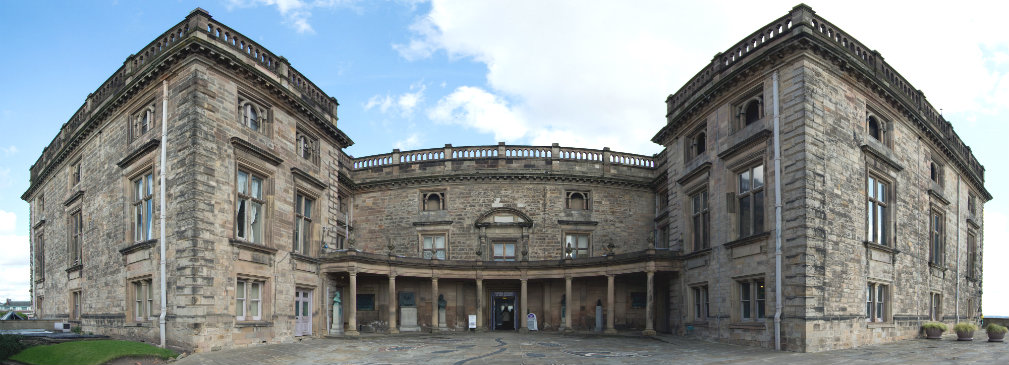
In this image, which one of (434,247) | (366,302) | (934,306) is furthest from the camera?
(434,247)

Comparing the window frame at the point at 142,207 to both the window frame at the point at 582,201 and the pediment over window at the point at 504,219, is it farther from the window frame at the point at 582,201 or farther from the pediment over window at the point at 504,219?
the window frame at the point at 582,201

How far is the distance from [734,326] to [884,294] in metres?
5.06

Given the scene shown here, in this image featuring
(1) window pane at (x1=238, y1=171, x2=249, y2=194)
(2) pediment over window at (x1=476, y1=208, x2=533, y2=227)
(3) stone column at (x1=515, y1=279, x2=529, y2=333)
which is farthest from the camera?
(2) pediment over window at (x1=476, y1=208, x2=533, y2=227)

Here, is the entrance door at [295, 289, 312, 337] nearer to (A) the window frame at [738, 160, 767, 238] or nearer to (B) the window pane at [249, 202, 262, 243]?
(B) the window pane at [249, 202, 262, 243]

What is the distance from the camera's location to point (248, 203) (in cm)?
2053

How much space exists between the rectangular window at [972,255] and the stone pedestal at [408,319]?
25.0 metres

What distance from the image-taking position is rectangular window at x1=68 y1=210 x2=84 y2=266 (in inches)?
1021

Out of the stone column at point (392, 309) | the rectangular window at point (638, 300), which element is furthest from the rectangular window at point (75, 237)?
the rectangular window at point (638, 300)

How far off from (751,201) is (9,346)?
20.8 meters

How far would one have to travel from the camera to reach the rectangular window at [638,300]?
1182 inches

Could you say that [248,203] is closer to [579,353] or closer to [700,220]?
[579,353]

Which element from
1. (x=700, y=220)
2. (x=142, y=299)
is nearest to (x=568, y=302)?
(x=700, y=220)

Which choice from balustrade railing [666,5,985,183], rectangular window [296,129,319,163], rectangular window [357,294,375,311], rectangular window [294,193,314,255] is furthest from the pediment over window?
rectangular window [296,129,319,163]

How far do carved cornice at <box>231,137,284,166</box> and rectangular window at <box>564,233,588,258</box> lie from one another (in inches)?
583
